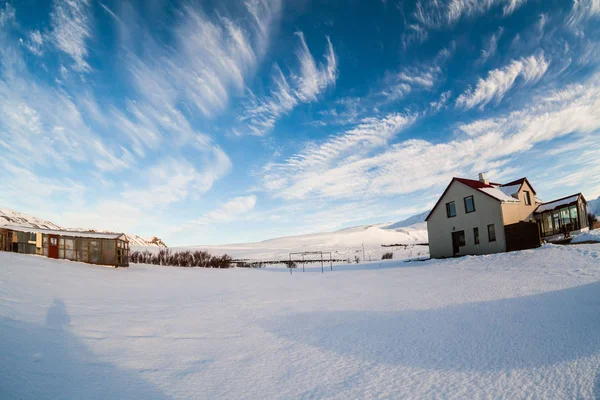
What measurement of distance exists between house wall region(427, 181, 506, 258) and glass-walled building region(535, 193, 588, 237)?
5.55m

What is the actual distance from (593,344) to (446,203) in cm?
2454

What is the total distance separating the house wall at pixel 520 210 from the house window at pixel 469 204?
231 cm

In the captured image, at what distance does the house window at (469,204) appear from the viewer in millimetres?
24089

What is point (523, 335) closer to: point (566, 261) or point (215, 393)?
point (215, 393)

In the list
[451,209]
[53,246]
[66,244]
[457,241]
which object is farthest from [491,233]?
[53,246]

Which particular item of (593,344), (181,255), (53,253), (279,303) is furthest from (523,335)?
(181,255)

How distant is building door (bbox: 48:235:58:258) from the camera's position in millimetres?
22197

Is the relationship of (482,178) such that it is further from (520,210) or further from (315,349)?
(315,349)

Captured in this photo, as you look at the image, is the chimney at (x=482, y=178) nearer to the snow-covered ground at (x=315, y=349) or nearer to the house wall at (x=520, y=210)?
the house wall at (x=520, y=210)

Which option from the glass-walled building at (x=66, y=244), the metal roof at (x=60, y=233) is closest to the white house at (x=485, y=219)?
the glass-walled building at (x=66, y=244)

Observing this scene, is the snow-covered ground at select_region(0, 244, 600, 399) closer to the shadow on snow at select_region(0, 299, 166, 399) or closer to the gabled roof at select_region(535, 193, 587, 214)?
the shadow on snow at select_region(0, 299, 166, 399)

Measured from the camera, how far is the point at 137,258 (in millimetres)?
32688

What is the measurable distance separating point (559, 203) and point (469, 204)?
279 inches

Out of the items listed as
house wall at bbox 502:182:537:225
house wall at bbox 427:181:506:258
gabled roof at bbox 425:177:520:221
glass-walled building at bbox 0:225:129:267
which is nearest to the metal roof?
glass-walled building at bbox 0:225:129:267
